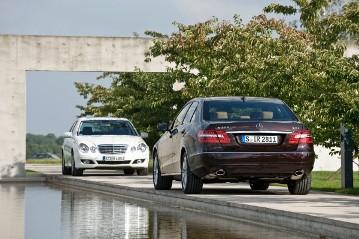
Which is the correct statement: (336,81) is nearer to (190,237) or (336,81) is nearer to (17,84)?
(190,237)

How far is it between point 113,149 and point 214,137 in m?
12.1

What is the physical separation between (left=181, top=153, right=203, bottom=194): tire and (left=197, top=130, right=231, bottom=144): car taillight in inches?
34.6

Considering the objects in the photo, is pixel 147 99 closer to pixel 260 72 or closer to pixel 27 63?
pixel 27 63

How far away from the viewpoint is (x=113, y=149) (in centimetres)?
3003

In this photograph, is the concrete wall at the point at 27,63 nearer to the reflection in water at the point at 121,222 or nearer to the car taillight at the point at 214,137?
the reflection in water at the point at 121,222

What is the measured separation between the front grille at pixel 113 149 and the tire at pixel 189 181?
1077cm

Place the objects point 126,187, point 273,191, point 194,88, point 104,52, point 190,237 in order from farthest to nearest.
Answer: point 104,52 → point 194,88 → point 126,187 → point 273,191 → point 190,237

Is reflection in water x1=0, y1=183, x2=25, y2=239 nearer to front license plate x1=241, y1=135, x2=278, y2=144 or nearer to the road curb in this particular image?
the road curb

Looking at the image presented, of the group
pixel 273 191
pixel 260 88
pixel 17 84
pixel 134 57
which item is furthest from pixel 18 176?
pixel 273 191

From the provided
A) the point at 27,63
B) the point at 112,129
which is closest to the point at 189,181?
the point at 112,129

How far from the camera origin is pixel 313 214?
44.6ft

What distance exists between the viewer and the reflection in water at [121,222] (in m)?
13.1

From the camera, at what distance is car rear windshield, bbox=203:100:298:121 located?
18.8 meters

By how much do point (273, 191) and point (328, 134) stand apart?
5.05 m
